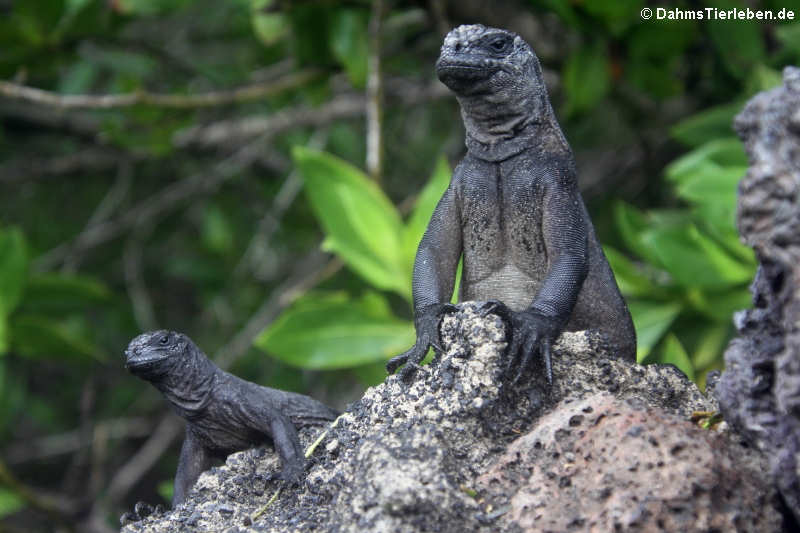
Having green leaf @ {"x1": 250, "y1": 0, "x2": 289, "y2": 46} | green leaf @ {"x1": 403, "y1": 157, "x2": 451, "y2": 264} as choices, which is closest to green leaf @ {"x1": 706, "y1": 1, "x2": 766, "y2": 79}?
green leaf @ {"x1": 403, "y1": 157, "x2": 451, "y2": 264}

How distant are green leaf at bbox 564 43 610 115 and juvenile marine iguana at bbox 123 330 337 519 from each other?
101 inches

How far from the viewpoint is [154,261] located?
8719 millimetres

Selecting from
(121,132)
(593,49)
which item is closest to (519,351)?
(593,49)

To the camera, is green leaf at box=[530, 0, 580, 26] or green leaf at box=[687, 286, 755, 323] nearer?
green leaf at box=[687, 286, 755, 323]

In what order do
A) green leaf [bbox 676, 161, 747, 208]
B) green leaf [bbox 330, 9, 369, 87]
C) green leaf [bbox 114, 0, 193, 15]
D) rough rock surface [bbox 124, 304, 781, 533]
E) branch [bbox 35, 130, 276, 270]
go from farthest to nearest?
branch [bbox 35, 130, 276, 270] < green leaf [bbox 114, 0, 193, 15] < green leaf [bbox 330, 9, 369, 87] < green leaf [bbox 676, 161, 747, 208] < rough rock surface [bbox 124, 304, 781, 533]

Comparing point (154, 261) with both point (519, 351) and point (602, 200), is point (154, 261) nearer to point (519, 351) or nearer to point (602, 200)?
point (602, 200)

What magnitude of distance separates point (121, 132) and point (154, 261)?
3115mm

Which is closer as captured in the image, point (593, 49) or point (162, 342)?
point (162, 342)

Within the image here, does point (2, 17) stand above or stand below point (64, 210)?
above

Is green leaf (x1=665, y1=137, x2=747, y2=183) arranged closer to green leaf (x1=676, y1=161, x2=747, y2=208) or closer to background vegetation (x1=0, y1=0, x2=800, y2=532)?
background vegetation (x1=0, y1=0, x2=800, y2=532)

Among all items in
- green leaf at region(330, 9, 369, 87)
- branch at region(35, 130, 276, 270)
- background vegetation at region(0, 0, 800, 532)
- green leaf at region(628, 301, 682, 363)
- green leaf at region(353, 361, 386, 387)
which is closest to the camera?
green leaf at region(628, 301, 682, 363)

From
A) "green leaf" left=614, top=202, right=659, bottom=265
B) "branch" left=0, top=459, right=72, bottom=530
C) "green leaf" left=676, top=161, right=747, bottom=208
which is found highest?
"green leaf" left=676, top=161, right=747, bottom=208

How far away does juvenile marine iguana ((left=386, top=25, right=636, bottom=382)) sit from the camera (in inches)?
109

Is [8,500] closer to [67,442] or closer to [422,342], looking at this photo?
[67,442]
